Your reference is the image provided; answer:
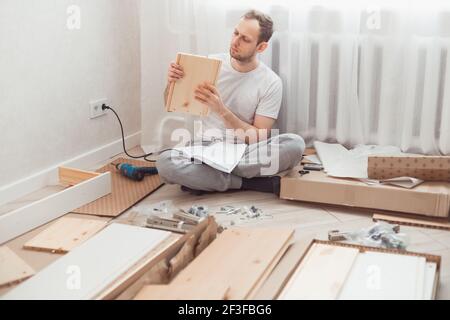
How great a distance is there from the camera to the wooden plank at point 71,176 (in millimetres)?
2561

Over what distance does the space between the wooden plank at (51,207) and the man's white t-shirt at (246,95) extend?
522 mm

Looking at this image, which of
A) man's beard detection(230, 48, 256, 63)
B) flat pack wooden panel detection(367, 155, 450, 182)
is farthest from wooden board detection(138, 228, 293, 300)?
man's beard detection(230, 48, 256, 63)

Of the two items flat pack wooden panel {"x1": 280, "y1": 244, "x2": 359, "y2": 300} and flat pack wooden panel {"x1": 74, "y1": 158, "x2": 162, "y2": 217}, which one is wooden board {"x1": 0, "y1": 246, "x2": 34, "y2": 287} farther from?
flat pack wooden panel {"x1": 280, "y1": 244, "x2": 359, "y2": 300}

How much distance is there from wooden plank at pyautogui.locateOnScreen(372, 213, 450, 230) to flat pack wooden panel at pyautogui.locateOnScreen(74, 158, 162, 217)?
922 mm

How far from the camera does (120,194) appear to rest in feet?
8.34

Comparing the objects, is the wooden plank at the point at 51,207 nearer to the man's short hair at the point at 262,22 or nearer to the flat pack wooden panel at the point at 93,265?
the flat pack wooden panel at the point at 93,265

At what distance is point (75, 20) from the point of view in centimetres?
274

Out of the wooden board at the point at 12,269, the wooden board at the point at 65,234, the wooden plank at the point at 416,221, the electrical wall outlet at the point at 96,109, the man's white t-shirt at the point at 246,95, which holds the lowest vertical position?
the wooden board at the point at 12,269

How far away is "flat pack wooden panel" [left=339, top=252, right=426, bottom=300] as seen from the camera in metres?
1.62

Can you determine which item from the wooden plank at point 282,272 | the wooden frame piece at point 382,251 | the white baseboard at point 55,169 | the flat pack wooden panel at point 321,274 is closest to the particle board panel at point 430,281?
the wooden frame piece at point 382,251

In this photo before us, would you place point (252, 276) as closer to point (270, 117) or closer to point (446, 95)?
point (270, 117)

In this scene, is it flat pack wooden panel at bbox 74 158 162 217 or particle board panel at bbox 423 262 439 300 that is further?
flat pack wooden panel at bbox 74 158 162 217

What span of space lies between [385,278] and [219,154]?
1.00 meters

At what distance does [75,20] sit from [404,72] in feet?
4.76
